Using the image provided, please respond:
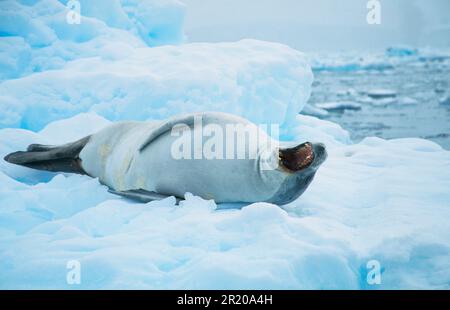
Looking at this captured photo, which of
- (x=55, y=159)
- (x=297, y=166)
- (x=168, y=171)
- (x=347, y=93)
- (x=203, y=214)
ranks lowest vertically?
(x=203, y=214)

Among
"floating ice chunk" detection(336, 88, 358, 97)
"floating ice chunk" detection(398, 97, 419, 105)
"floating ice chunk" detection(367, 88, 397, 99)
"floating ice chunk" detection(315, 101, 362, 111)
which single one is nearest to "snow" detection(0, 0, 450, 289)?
"floating ice chunk" detection(315, 101, 362, 111)

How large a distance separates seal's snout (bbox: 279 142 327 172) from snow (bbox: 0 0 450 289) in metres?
0.23

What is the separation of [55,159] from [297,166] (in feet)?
5.83

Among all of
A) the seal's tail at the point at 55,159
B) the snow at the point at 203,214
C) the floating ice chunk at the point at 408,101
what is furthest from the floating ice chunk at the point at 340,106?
the seal's tail at the point at 55,159

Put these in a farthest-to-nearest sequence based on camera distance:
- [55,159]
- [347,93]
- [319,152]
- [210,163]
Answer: [347,93] < [55,159] < [210,163] < [319,152]

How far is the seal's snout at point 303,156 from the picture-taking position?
2230 mm

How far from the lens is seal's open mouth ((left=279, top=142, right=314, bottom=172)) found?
224 cm

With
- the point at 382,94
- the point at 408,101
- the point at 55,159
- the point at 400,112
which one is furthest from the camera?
the point at 382,94

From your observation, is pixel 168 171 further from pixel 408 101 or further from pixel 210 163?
pixel 408 101

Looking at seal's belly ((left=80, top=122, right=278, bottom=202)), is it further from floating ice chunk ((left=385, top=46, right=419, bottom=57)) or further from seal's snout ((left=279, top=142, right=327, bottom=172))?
floating ice chunk ((left=385, top=46, right=419, bottom=57))

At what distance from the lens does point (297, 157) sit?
2289 mm

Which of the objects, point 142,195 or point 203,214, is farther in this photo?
point 142,195

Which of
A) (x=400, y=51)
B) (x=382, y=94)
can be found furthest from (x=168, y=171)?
(x=400, y=51)

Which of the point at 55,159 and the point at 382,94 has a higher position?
the point at 382,94
